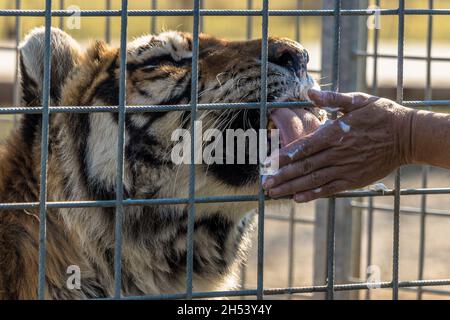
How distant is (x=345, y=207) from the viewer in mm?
4973

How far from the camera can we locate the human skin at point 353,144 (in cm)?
274

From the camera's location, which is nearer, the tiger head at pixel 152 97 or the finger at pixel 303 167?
the finger at pixel 303 167

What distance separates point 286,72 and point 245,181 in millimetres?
439

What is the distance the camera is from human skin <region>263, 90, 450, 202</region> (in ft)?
8.99

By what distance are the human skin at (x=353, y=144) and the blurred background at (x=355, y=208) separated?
0.54 meters

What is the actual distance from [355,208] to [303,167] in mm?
2378

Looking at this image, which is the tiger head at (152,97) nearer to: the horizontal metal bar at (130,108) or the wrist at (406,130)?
the horizontal metal bar at (130,108)

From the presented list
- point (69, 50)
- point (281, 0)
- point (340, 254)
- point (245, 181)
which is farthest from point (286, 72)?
point (281, 0)

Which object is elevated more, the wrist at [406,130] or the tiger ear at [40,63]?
the tiger ear at [40,63]

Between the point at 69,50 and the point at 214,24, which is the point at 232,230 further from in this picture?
the point at 214,24

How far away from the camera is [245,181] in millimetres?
3252

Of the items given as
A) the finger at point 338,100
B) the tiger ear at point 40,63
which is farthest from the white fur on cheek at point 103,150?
the finger at point 338,100

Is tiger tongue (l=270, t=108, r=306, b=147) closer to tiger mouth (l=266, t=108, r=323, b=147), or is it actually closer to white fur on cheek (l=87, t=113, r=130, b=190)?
tiger mouth (l=266, t=108, r=323, b=147)

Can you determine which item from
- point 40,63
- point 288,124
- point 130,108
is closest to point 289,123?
point 288,124
